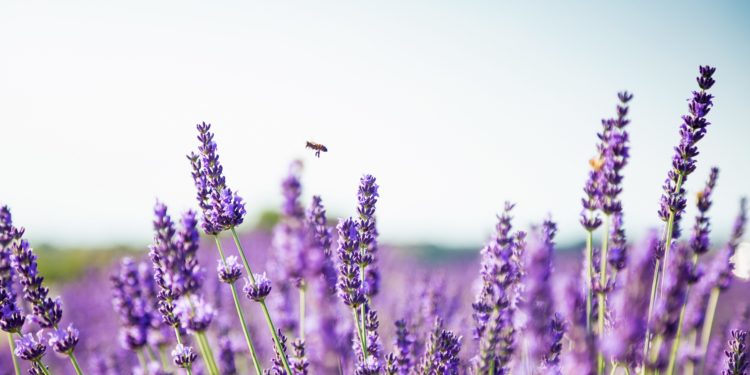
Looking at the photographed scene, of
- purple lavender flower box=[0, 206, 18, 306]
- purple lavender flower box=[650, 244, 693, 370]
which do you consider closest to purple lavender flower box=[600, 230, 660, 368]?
purple lavender flower box=[650, 244, 693, 370]

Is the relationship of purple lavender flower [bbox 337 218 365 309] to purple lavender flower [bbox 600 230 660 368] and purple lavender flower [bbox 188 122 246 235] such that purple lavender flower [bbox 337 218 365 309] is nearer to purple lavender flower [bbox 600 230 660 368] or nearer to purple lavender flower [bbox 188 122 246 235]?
purple lavender flower [bbox 188 122 246 235]

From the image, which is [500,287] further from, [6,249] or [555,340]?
[6,249]

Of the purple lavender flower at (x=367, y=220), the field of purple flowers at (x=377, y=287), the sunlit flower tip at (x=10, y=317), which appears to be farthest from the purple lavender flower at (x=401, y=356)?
the sunlit flower tip at (x=10, y=317)

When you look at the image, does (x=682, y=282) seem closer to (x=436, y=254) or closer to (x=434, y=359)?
(x=434, y=359)

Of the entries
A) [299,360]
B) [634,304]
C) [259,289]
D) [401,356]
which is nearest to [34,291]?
[259,289]

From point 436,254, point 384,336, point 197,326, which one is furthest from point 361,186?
point 436,254

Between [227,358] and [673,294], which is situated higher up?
[673,294]

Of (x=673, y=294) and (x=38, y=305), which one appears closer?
(x=673, y=294)
